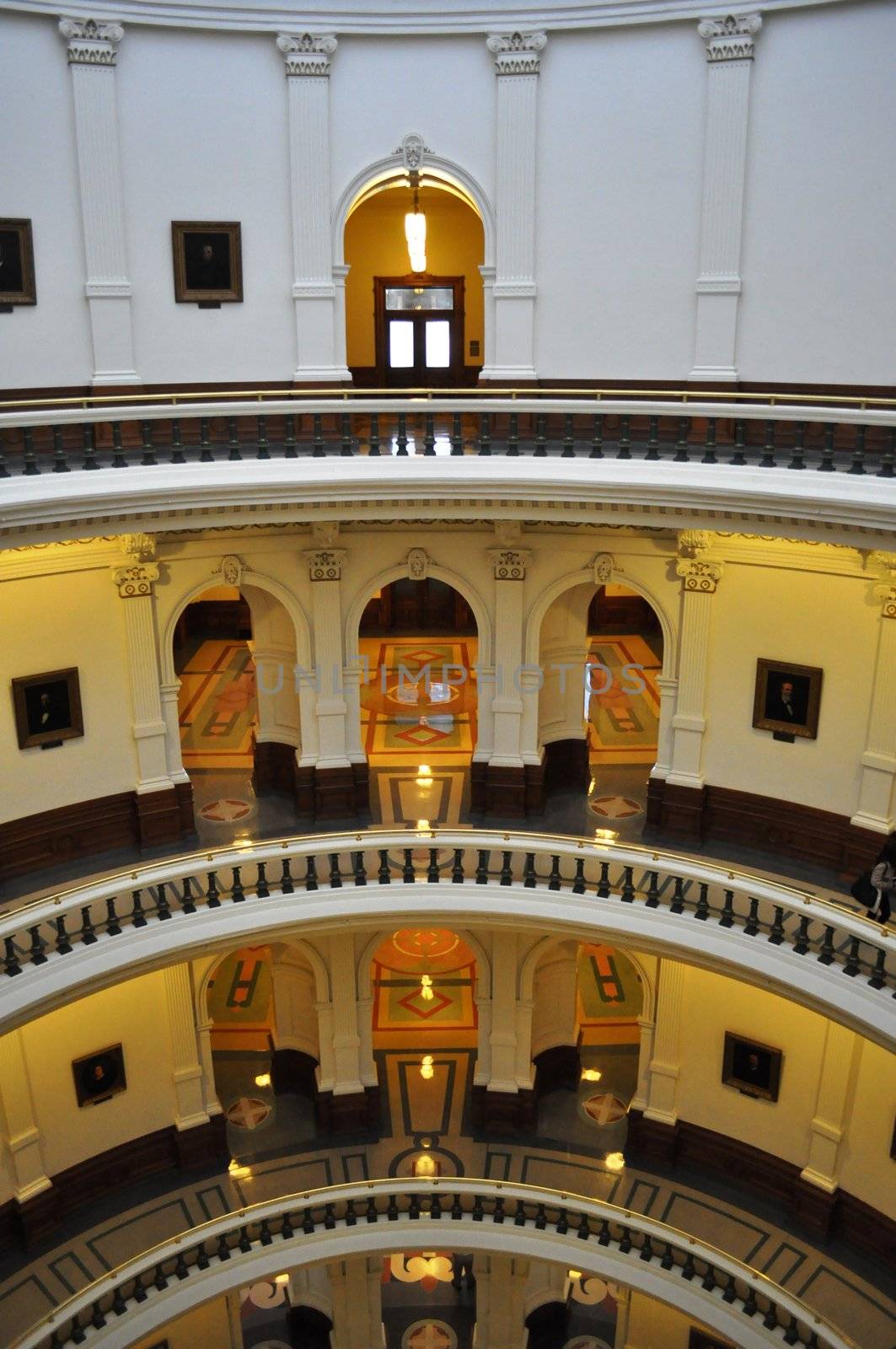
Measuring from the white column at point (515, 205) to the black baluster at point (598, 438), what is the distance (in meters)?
2.19

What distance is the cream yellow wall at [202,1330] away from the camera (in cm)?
1356

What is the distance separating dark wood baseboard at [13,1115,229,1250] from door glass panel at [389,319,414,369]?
1019cm

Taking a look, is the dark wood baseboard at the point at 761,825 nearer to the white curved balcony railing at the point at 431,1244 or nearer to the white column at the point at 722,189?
the white curved balcony railing at the point at 431,1244

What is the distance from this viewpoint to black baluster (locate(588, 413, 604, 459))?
11.3m

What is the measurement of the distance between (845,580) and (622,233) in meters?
4.37

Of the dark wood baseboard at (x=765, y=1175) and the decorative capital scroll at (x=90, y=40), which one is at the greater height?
the decorative capital scroll at (x=90, y=40)

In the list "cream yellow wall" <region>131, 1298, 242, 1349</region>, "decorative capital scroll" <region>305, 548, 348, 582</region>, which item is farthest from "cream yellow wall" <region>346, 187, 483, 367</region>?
"cream yellow wall" <region>131, 1298, 242, 1349</region>

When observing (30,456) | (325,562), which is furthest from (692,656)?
(30,456)

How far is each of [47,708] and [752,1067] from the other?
27.7ft

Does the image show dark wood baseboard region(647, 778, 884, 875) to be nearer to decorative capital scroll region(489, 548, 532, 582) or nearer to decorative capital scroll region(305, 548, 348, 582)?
decorative capital scroll region(489, 548, 532, 582)

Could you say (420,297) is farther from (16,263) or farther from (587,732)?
(587,732)

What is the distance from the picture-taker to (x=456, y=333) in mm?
17109

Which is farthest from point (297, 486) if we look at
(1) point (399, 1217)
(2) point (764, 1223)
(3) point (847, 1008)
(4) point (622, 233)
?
(2) point (764, 1223)

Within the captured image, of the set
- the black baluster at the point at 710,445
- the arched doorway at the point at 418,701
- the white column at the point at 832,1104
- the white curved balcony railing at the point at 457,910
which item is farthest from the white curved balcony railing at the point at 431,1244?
the black baluster at the point at 710,445
